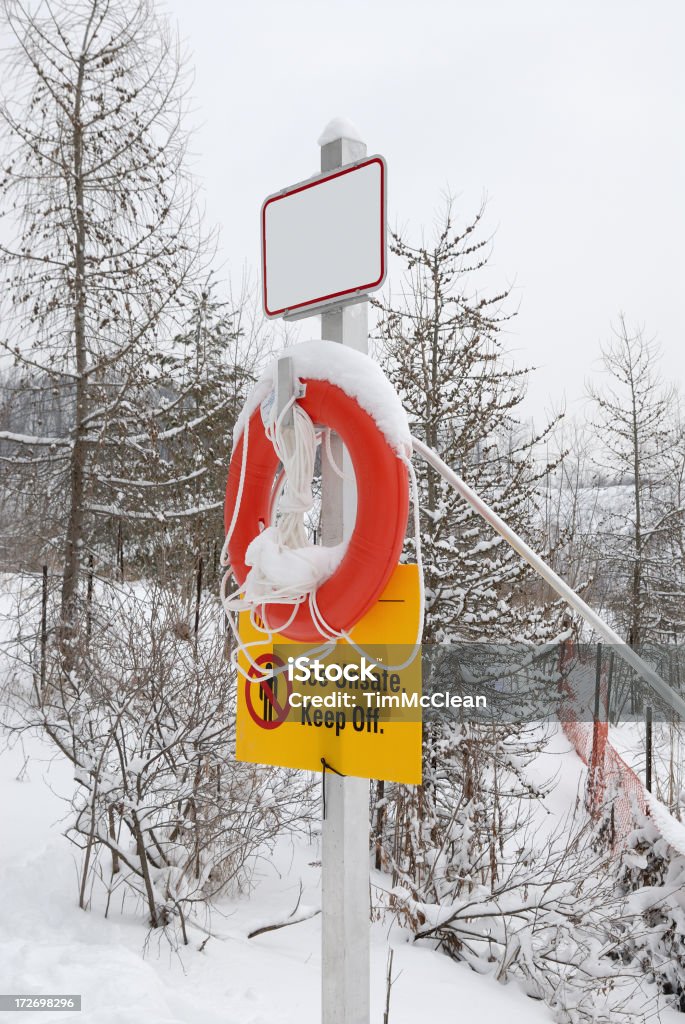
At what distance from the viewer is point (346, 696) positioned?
1.95 metres

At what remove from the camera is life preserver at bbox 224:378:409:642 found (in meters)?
1.79

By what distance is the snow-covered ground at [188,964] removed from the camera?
10.4 ft

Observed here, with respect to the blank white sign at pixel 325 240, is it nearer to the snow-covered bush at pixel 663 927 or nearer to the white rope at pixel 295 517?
the white rope at pixel 295 517

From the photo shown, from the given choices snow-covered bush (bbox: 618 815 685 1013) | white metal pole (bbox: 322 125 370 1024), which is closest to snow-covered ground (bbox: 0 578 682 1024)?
snow-covered bush (bbox: 618 815 685 1013)

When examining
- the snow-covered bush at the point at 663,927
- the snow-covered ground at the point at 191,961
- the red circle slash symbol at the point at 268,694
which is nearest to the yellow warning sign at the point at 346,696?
the red circle slash symbol at the point at 268,694

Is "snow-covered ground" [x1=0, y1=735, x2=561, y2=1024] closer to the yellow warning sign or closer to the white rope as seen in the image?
the yellow warning sign

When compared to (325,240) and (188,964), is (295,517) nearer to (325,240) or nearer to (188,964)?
(325,240)

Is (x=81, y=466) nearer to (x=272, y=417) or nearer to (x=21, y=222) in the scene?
(x=21, y=222)

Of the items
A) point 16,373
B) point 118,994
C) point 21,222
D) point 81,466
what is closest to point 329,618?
point 118,994

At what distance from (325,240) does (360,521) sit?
0.71 m

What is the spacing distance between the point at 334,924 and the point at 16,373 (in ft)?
24.6

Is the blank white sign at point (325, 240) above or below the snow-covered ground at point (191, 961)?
above

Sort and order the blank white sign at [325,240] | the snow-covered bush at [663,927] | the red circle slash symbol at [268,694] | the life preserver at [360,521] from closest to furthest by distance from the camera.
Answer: the life preserver at [360,521], the blank white sign at [325,240], the red circle slash symbol at [268,694], the snow-covered bush at [663,927]

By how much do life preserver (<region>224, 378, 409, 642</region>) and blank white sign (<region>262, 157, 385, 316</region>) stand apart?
0.82 feet
